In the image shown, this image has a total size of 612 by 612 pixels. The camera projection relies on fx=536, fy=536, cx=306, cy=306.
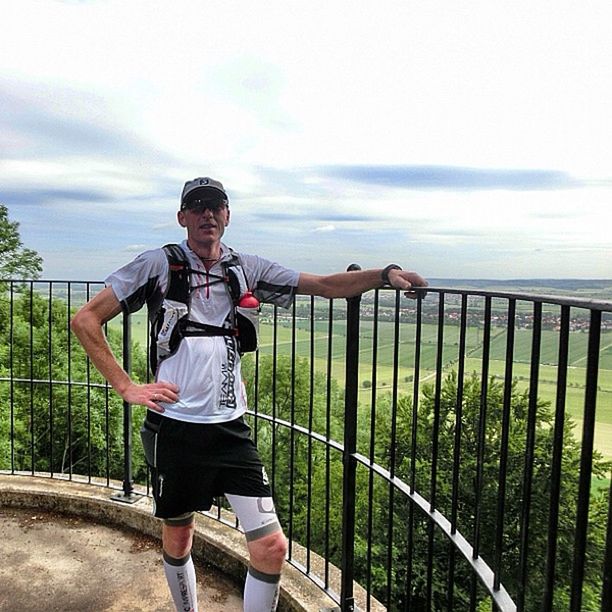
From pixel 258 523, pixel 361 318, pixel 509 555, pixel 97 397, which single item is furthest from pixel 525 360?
pixel 97 397

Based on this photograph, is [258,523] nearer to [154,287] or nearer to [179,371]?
[179,371]

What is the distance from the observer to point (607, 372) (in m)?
1.01

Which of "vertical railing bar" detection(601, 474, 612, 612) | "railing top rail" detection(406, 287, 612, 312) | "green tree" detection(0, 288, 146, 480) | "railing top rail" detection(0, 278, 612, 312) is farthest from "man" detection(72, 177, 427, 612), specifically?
"green tree" detection(0, 288, 146, 480)

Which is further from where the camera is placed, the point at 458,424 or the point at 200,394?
the point at 200,394

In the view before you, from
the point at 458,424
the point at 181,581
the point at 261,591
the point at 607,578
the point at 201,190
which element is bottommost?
the point at 181,581

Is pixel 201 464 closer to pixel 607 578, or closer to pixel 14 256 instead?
pixel 607 578

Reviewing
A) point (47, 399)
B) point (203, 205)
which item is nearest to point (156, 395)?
point (203, 205)

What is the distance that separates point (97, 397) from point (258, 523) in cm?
1567

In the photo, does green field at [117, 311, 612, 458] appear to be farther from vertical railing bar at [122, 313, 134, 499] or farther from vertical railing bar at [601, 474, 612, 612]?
vertical railing bar at [122, 313, 134, 499]

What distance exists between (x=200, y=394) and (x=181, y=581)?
2.83ft

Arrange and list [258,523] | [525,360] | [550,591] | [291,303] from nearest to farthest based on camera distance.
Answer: [550,591] < [525,360] < [258,523] < [291,303]

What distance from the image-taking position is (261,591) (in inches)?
80.0

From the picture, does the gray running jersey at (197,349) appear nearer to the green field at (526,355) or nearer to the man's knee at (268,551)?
the green field at (526,355)

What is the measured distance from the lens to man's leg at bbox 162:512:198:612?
2244 millimetres
